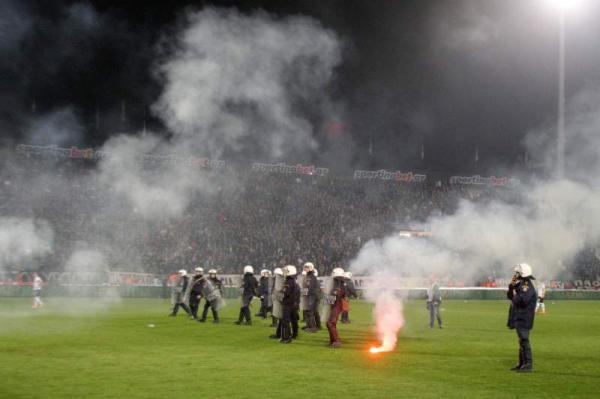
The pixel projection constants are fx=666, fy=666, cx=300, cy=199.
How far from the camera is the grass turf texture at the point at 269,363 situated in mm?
11000

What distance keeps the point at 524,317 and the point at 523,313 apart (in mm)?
85

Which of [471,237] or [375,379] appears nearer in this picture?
[375,379]

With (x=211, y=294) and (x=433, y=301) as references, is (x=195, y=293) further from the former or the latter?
(x=433, y=301)

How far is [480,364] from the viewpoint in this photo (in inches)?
572

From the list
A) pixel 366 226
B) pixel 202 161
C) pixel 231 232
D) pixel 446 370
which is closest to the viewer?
pixel 446 370

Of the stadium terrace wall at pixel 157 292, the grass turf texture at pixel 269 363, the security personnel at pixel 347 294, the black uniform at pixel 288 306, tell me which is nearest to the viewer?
the grass turf texture at pixel 269 363

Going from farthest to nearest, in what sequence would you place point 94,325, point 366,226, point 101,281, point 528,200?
point 366,226
point 101,281
point 528,200
point 94,325

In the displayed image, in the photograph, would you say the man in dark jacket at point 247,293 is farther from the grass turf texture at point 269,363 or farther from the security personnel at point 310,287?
the security personnel at point 310,287

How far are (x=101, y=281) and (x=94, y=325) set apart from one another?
20.8 m

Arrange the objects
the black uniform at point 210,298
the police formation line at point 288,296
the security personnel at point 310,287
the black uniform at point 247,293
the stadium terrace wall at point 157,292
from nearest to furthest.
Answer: the police formation line at point 288,296, the security personnel at point 310,287, the black uniform at point 247,293, the black uniform at point 210,298, the stadium terrace wall at point 157,292

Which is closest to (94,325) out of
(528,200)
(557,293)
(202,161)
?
(202,161)

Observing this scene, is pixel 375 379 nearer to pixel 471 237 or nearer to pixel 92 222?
pixel 471 237

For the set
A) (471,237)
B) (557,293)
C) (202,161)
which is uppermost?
(202,161)

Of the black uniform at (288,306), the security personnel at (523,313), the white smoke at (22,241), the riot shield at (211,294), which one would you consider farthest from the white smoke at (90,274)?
the security personnel at (523,313)
